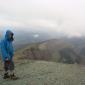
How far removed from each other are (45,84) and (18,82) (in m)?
1.75

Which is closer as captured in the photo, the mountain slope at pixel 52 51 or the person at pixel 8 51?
the person at pixel 8 51

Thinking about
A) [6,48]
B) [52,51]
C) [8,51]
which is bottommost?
[8,51]

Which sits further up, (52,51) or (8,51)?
(52,51)

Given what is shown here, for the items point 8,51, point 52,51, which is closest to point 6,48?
point 8,51

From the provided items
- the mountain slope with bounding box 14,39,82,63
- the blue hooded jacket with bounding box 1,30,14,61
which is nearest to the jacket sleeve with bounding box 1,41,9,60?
the blue hooded jacket with bounding box 1,30,14,61

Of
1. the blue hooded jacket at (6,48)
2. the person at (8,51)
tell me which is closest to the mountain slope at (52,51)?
the person at (8,51)

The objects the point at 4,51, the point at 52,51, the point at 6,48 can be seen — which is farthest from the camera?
the point at 52,51

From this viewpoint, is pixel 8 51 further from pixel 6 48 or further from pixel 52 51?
pixel 52 51

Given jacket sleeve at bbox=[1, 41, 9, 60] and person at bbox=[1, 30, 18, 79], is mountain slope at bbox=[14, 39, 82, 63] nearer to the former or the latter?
person at bbox=[1, 30, 18, 79]

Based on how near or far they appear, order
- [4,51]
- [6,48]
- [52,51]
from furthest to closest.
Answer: [52,51] < [6,48] < [4,51]

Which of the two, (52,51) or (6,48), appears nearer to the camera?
(6,48)

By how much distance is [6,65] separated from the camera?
17.5m

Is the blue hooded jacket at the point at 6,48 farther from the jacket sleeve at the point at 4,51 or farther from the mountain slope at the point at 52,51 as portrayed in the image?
the mountain slope at the point at 52,51

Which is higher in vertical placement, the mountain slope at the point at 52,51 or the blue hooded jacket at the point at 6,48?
the mountain slope at the point at 52,51
